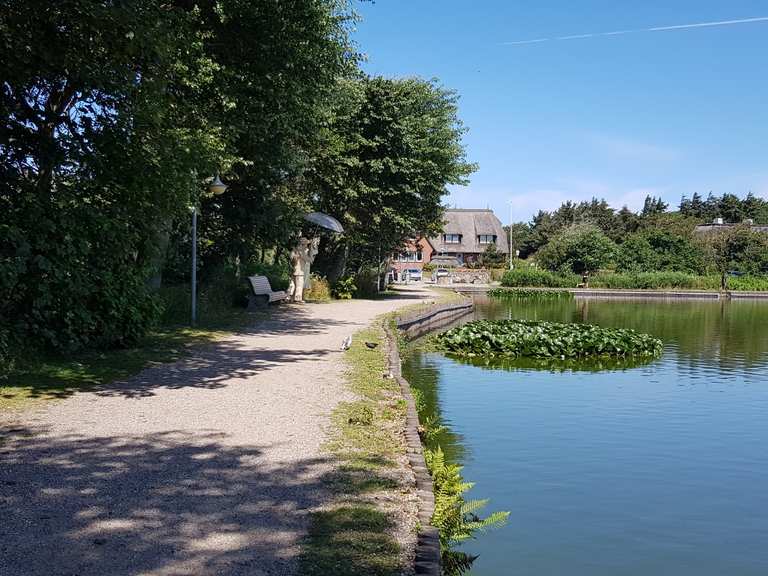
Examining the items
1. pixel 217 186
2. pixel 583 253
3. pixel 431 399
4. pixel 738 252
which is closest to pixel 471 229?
pixel 583 253

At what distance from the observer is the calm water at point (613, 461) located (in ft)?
22.5

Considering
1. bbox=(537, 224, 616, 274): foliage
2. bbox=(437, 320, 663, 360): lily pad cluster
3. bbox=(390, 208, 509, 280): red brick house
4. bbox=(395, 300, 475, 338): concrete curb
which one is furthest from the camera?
bbox=(390, 208, 509, 280): red brick house

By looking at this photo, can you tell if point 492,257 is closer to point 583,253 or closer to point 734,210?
point 583,253

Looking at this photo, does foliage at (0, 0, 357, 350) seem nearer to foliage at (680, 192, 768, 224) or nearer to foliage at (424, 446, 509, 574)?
foliage at (424, 446, 509, 574)

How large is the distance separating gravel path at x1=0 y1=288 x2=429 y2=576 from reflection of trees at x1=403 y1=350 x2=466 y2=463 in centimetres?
168

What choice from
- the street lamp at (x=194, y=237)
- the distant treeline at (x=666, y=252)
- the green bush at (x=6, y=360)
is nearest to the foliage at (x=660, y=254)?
the distant treeline at (x=666, y=252)

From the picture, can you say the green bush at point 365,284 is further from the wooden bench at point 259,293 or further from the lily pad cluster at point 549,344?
the lily pad cluster at point 549,344

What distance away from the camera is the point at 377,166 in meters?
29.0

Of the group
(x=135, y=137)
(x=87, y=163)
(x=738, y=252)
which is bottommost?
(x=87, y=163)

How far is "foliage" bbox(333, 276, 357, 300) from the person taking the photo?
31.7 meters

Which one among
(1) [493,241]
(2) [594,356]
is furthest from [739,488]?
(1) [493,241]

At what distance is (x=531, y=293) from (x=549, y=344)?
106ft

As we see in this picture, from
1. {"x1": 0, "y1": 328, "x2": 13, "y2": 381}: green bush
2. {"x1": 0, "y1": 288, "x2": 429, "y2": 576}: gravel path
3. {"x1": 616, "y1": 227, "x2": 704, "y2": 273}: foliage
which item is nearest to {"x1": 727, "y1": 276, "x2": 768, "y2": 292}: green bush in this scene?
{"x1": 616, "y1": 227, "x2": 704, "y2": 273}: foliage

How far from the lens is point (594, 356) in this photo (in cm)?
2098
